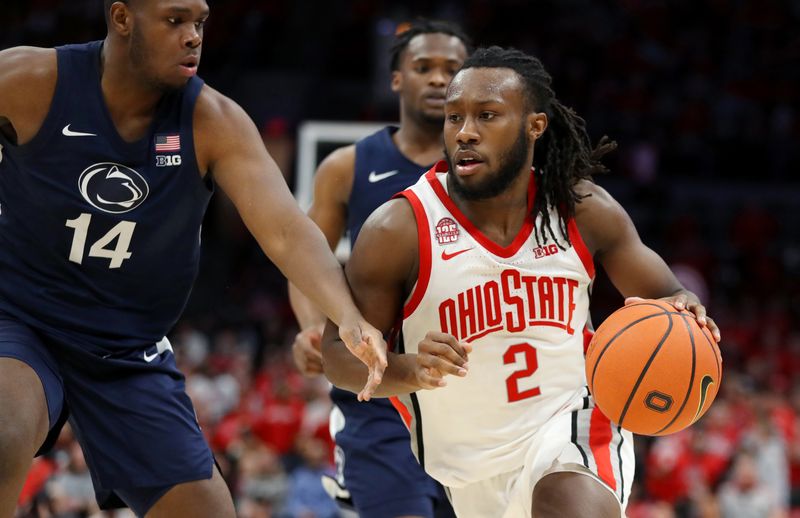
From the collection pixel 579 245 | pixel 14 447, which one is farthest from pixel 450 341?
pixel 14 447

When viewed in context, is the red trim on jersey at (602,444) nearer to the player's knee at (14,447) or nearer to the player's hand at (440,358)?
the player's hand at (440,358)

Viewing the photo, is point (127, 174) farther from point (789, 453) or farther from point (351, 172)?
point (789, 453)

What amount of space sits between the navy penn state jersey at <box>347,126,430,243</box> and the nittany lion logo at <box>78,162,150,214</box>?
154 centimetres

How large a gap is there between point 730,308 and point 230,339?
6.95 meters

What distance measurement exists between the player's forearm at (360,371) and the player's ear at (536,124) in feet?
3.29

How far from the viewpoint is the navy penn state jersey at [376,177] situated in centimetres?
534

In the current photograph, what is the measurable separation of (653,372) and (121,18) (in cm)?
217

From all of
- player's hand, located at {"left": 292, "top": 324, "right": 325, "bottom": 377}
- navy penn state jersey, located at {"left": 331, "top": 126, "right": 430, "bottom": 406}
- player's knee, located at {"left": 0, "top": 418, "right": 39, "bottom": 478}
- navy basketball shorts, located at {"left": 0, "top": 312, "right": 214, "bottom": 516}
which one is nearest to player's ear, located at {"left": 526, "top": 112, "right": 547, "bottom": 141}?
navy penn state jersey, located at {"left": 331, "top": 126, "right": 430, "bottom": 406}

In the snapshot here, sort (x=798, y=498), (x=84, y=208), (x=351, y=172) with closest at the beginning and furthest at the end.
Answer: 1. (x=84, y=208)
2. (x=351, y=172)
3. (x=798, y=498)

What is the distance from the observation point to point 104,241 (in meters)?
3.97

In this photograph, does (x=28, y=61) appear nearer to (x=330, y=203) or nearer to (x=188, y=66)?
(x=188, y=66)

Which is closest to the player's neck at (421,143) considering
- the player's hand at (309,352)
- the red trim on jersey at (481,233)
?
the player's hand at (309,352)

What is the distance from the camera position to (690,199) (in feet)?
55.2

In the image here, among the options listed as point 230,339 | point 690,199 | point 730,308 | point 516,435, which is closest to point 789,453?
point 730,308
